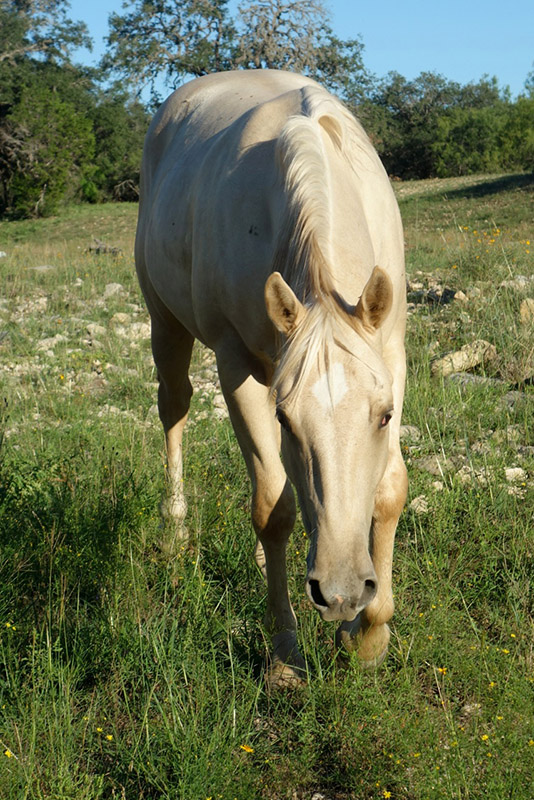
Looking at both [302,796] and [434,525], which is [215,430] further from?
Result: [302,796]

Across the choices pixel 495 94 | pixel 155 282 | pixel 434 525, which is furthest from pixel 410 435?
pixel 495 94

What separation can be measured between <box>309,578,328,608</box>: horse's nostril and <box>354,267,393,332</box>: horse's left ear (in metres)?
0.72

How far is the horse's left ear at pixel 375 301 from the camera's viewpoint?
2.07 metres

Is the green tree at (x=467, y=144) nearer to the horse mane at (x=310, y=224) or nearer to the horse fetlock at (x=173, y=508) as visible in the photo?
the horse fetlock at (x=173, y=508)

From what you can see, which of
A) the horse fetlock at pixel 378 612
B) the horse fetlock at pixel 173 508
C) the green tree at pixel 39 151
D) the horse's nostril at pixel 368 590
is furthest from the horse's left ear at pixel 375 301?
the green tree at pixel 39 151

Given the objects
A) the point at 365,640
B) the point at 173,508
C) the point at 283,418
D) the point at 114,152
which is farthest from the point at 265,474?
the point at 114,152

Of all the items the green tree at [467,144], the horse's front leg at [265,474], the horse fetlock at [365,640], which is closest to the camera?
the horse fetlock at [365,640]

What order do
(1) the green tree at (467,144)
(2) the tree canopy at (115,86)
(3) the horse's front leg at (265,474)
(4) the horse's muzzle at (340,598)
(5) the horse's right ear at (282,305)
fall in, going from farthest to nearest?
(1) the green tree at (467,144) → (2) the tree canopy at (115,86) → (3) the horse's front leg at (265,474) → (5) the horse's right ear at (282,305) → (4) the horse's muzzle at (340,598)

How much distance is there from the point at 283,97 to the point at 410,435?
6.77 ft

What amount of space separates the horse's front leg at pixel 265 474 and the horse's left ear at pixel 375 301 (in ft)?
2.79

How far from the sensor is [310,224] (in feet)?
7.59

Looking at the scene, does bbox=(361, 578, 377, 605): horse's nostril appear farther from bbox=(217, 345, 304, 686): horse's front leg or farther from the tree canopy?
the tree canopy

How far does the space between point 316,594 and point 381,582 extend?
0.97m

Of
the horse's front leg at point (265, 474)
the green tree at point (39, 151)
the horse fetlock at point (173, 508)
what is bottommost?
the horse fetlock at point (173, 508)
